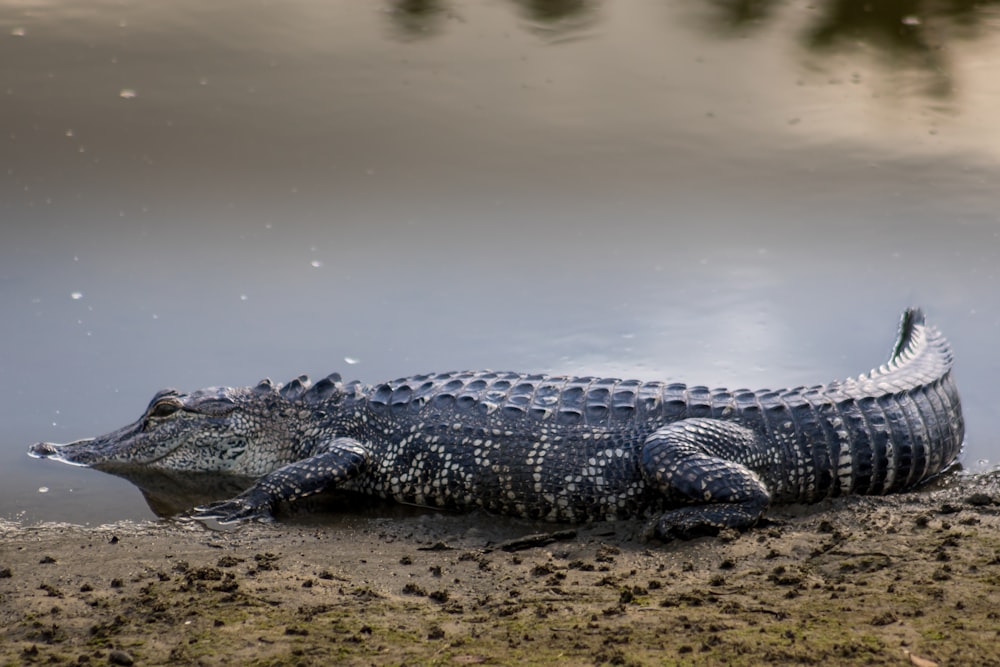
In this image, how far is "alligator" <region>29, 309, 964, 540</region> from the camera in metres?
5.77

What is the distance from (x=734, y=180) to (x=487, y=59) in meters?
4.10

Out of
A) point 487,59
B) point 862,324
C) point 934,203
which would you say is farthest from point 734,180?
point 487,59

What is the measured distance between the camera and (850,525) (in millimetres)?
5531

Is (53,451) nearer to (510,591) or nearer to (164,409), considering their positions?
(164,409)

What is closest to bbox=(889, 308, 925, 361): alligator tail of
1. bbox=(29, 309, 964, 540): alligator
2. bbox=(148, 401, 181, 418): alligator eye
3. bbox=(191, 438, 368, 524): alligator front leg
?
bbox=(29, 309, 964, 540): alligator

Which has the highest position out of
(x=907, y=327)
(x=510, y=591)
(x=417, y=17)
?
(x=417, y=17)

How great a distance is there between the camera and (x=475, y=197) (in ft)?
35.2

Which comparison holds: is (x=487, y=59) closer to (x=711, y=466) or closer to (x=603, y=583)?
(x=711, y=466)

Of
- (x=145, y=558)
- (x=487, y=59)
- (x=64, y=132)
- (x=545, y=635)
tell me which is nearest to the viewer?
(x=545, y=635)

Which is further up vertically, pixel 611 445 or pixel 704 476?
pixel 611 445

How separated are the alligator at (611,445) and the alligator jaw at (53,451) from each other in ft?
3.89

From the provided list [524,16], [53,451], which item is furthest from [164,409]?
[524,16]

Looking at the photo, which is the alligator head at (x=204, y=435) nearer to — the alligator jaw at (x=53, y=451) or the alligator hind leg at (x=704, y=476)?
the alligator jaw at (x=53, y=451)

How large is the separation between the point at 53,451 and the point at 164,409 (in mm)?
743
